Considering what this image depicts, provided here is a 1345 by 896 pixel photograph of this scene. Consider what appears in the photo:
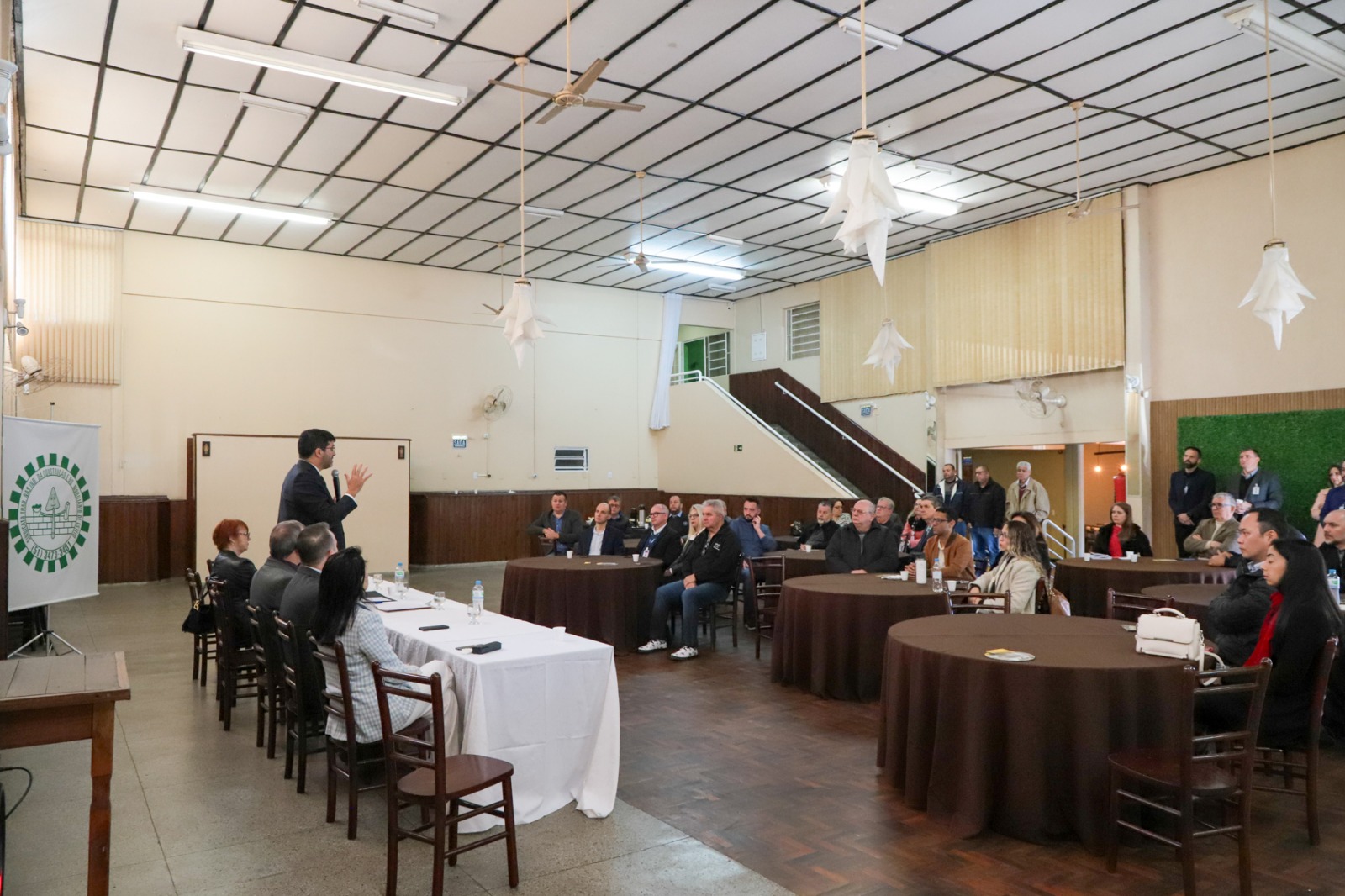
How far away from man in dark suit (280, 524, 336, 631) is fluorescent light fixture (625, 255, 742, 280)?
1005 centimetres

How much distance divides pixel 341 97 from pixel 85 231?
6.22 meters

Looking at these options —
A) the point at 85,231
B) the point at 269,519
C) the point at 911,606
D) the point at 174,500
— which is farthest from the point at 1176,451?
the point at 85,231

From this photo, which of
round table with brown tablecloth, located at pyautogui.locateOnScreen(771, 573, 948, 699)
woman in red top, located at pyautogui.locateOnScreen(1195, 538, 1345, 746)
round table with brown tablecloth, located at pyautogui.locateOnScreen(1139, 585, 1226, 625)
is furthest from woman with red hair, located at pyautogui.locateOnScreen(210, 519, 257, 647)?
round table with brown tablecloth, located at pyautogui.locateOnScreen(1139, 585, 1226, 625)

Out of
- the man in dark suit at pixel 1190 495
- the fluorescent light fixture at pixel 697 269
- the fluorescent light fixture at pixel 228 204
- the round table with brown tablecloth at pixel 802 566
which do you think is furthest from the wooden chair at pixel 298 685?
the fluorescent light fixture at pixel 697 269

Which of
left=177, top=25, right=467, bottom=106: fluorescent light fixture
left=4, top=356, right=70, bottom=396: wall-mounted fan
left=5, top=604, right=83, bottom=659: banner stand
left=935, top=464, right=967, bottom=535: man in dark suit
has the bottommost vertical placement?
left=5, top=604, right=83, bottom=659: banner stand

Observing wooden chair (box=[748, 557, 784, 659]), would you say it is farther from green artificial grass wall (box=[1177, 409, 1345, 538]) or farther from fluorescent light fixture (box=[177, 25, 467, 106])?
green artificial grass wall (box=[1177, 409, 1345, 538])

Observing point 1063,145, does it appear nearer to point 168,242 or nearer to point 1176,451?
point 1176,451

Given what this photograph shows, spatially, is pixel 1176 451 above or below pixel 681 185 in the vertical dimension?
below

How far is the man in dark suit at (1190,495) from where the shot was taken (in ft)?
32.2

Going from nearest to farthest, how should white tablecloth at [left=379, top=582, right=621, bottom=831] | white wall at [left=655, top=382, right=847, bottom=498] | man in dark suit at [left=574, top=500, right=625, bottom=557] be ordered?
white tablecloth at [left=379, top=582, right=621, bottom=831]
man in dark suit at [left=574, top=500, right=625, bottom=557]
white wall at [left=655, top=382, right=847, bottom=498]

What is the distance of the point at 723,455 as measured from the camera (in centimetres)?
1582

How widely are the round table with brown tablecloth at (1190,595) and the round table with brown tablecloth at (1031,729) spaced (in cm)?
211

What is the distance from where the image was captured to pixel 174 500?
12664mm

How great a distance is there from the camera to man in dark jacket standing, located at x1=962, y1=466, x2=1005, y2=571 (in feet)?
36.7
